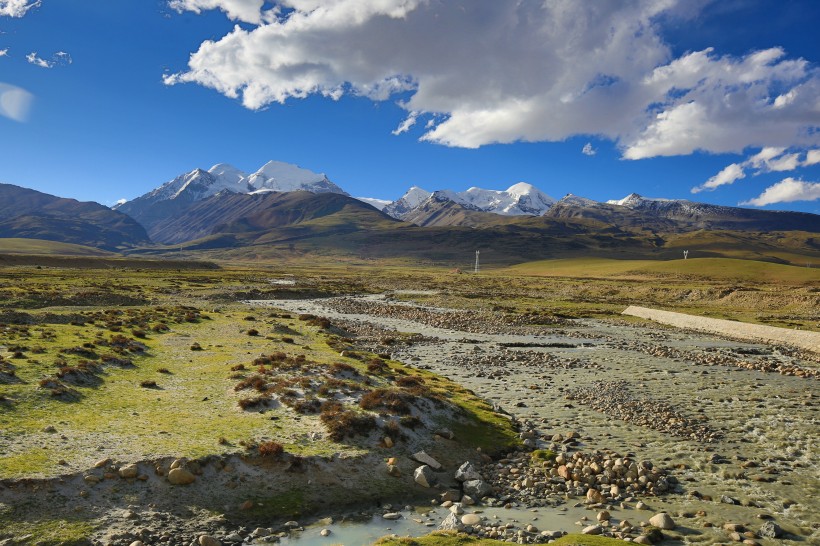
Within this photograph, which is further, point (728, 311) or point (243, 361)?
point (728, 311)

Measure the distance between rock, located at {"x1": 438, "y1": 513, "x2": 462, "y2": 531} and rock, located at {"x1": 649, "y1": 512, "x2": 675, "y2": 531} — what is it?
17.9 feet

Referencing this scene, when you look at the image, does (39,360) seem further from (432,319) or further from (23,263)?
(23,263)

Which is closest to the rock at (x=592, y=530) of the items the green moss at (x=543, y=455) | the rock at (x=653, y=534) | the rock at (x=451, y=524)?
the rock at (x=653, y=534)

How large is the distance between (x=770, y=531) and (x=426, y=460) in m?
10.3

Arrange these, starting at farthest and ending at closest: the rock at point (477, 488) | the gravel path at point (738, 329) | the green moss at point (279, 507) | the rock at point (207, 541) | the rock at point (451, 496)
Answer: the gravel path at point (738, 329) → the rock at point (477, 488) → the rock at point (451, 496) → the green moss at point (279, 507) → the rock at point (207, 541)

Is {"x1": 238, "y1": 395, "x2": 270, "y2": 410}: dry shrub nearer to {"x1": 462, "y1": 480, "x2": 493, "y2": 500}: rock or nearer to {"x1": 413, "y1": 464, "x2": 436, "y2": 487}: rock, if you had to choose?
{"x1": 413, "y1": 464, "x2": 436, "y2": 487}: rock

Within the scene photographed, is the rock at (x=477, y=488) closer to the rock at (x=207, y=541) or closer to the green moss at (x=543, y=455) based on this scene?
the green moss at (x=543, y=455)

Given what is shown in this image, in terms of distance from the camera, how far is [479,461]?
19203 mm

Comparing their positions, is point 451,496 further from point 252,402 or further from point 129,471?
point 252,402

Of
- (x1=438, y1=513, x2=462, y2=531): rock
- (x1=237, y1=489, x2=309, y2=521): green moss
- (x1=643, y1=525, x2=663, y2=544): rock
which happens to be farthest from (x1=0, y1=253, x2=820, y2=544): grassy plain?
(x1=643, y1=525, x2=663, y2=544): rock

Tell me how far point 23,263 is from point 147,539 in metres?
170

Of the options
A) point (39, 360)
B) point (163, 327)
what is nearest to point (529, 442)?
point (39, 360)

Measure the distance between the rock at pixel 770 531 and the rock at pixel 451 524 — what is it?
8.24 meters

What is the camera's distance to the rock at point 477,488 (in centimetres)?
1624
